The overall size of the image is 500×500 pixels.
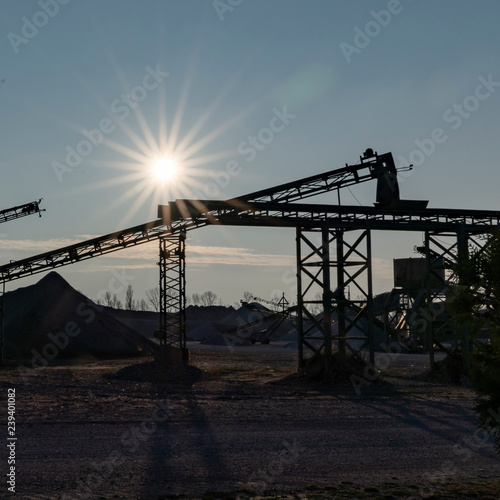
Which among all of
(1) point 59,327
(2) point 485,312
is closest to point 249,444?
(2) point 485,312

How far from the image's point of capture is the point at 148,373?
26.0 meters

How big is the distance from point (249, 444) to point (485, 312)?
5660 mm

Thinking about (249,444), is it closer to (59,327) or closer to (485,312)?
(485,312)

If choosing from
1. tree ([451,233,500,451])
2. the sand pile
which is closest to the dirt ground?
tree ([451,233,500,451])

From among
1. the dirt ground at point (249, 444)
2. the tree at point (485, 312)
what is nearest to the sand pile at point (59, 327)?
the dirt ground at point (249, 444)

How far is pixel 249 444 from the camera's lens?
40.9 ft

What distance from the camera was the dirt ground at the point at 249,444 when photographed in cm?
924

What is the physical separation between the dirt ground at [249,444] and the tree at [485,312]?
4.59ft

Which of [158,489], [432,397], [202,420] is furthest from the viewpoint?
[432,397]

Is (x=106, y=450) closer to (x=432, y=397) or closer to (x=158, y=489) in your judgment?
(x=158, y=489)

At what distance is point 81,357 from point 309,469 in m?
35.7

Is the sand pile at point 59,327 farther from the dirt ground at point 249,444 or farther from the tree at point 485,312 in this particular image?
the tree at point 485,312

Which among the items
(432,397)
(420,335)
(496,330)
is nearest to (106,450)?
(496,330)

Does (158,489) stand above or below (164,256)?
below
